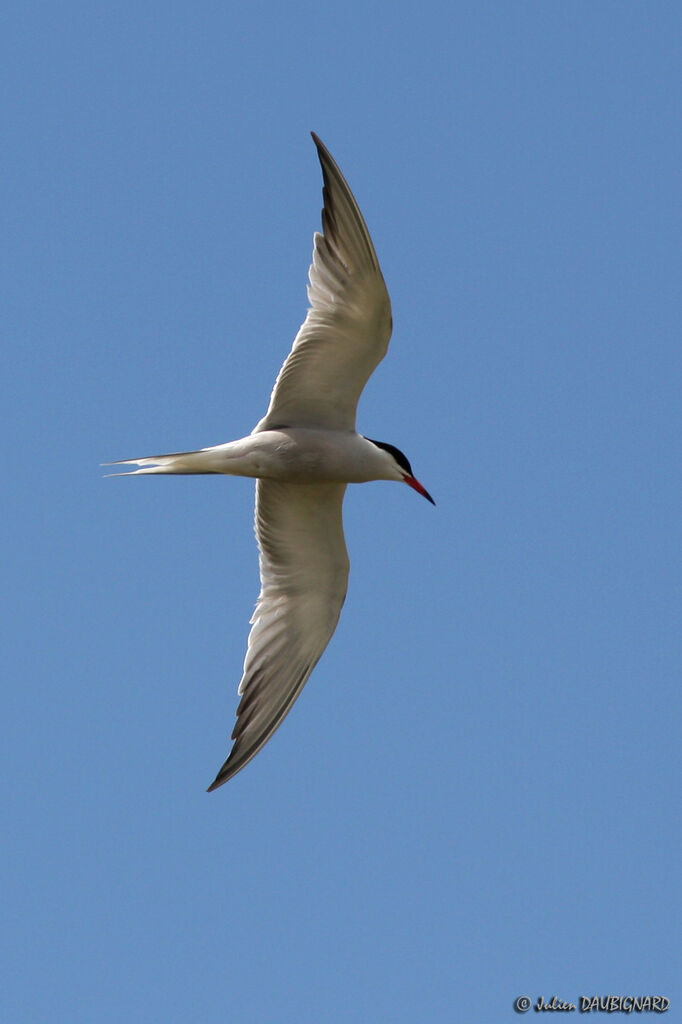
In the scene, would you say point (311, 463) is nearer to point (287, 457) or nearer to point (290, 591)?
point (287, 457)

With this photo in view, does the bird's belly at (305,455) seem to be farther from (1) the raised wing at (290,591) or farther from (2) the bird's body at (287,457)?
(1) the raised wing at (290,591)

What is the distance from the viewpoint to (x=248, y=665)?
10555 mm

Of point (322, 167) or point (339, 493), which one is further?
point (339, 493)

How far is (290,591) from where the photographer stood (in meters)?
10.8

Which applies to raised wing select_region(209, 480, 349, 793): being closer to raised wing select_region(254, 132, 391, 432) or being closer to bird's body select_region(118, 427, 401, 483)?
bird's body select_region(118, 427, 401, 483)

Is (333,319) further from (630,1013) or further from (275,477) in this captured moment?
(630,1013)

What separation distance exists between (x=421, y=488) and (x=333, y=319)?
130 centimetres

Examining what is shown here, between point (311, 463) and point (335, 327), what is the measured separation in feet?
2.86

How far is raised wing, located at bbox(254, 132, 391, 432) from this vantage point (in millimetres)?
9547

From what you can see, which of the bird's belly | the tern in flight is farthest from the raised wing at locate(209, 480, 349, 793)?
the bird's belly

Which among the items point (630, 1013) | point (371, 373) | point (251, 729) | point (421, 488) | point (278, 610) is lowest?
point (630, 1013)

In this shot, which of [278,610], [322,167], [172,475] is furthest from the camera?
[278,610]

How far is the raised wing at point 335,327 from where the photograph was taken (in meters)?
9.55

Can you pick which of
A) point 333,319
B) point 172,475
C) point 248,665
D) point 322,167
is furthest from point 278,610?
point 322,167
